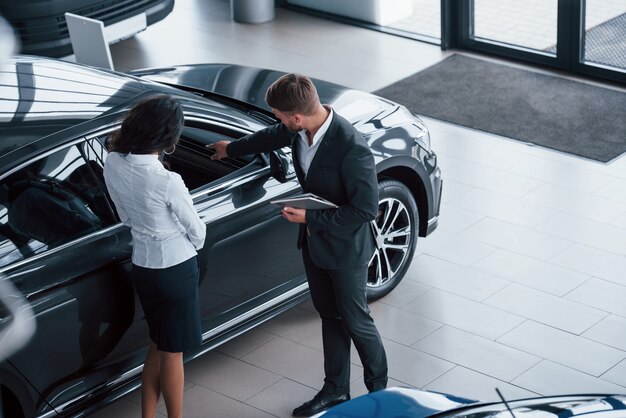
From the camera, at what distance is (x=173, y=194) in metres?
4.03

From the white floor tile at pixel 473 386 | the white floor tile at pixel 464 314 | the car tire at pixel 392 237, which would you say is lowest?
the white floor tile at pixel 464 314

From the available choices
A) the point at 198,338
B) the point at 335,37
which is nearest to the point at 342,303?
the point at 198,338

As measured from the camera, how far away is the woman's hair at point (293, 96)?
4.05 meters

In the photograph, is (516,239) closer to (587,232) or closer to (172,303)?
(587,232)

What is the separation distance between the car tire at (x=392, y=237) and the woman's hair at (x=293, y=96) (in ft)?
4.24

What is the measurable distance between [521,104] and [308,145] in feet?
14.6

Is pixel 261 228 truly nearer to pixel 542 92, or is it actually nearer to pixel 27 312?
pixel 27 312

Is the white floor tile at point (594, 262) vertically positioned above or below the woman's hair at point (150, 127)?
below

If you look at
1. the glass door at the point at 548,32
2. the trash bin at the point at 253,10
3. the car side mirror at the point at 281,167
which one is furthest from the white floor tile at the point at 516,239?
the trash bin at the point at 253,10

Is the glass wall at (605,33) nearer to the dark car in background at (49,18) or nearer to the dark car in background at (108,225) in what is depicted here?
the dark car in background at (108,225)

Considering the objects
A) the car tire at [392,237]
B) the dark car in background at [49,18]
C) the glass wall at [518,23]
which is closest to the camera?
the car tire at [392,237]

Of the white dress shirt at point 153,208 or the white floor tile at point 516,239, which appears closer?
the white dress shirt at point 153,208

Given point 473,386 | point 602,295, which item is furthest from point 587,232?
point 473,386

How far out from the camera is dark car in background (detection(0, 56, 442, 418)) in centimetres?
412
